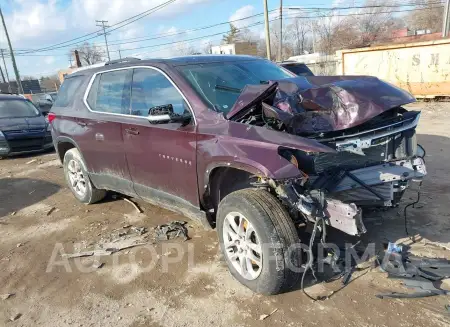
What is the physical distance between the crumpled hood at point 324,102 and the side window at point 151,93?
2.20 ft

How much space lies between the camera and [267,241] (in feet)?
9.18

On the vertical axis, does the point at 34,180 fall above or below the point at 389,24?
below

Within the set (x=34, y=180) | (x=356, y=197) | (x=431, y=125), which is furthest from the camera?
(x=431, y=125)

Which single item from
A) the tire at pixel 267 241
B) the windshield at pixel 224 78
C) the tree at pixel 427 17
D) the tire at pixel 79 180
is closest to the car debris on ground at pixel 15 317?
the tire at pixel 267 241

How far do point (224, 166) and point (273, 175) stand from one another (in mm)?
567

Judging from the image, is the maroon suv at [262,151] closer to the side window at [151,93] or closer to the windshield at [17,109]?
the side window at [151,93]

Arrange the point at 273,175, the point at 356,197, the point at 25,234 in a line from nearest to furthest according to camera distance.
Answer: the point at 273,175
the point at 356,197
the point at 25,234

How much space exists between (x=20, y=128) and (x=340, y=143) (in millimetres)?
9542

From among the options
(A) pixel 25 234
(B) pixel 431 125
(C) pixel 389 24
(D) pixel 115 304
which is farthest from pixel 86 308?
(C) pixel 389 24

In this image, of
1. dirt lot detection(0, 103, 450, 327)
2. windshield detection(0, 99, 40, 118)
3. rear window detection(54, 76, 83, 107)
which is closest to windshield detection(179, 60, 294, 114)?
dirt lot detection(0, 103, 450, 327)

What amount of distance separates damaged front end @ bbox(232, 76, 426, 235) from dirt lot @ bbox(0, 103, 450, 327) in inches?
26.1

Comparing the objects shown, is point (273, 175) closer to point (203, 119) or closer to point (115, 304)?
point (203, 119)

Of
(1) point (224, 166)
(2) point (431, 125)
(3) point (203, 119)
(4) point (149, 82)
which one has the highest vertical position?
(4) point (149, 82)

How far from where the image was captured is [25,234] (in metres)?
4.80
